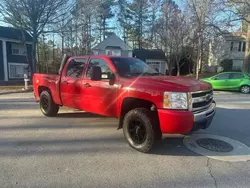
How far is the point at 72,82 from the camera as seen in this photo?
5.57 m

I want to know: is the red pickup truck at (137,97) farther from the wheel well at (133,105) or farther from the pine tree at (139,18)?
the pine tree at (139,18)

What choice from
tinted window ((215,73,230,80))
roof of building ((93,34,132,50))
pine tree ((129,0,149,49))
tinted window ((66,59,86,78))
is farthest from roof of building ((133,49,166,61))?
tinted window ((66,59,86,78))

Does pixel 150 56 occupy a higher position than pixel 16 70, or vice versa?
pixel 150 56

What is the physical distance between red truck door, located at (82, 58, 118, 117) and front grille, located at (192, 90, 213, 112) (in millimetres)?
1604

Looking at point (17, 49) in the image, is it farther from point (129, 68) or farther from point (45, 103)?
point (129, 68)

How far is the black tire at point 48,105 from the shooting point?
6.51 m

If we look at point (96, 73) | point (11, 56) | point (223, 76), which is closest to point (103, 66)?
point (96, 73)

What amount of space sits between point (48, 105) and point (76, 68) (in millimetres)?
1723

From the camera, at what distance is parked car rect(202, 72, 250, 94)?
14.1 metres

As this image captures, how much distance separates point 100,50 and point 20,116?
98.7 ft

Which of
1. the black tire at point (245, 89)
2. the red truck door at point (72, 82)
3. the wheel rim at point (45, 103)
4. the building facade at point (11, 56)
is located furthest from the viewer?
the building facade at point (11, 56)

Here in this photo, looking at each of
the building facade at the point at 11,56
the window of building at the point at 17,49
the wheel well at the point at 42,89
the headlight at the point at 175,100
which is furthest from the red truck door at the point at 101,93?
the window of building at the point at 17,49

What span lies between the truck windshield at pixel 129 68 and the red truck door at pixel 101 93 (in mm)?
221

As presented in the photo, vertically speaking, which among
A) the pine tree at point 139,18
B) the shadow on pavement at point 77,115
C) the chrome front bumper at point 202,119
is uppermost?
the pine tree at point 139,18
